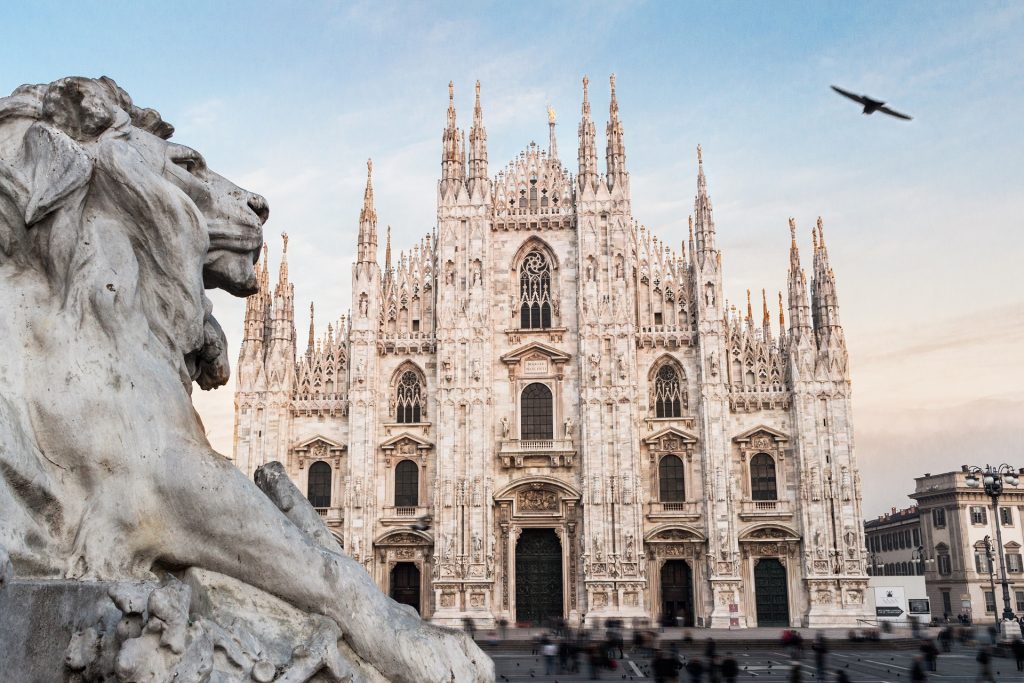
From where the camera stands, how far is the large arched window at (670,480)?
3394 centimetres

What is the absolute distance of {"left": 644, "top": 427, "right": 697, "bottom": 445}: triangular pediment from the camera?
33.8m

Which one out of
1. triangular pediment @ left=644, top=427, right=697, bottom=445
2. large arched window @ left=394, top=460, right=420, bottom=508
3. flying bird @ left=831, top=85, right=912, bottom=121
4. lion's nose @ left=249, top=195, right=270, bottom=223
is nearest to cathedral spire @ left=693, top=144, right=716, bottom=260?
triangular pediment @ left=644, top=427, right=697, bottom=445

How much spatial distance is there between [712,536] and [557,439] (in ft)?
19.8

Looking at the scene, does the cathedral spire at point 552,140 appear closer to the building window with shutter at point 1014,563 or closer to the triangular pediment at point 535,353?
the triangular pediment at point 535,353

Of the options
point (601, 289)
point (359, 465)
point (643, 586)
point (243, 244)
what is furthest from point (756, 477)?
point (243, 244)

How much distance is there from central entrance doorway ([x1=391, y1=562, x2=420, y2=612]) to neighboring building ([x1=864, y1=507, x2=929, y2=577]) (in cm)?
3991

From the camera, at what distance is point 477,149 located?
36.5 meters

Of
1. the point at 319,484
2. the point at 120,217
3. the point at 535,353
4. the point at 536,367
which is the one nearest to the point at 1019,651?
the point at 536,367

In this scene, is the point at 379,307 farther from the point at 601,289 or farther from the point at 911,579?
the point at 911,579

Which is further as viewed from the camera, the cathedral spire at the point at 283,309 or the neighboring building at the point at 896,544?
the neighboring building at the point at 896,544

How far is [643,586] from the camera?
32375mm

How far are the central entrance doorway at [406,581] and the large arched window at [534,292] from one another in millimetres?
9294

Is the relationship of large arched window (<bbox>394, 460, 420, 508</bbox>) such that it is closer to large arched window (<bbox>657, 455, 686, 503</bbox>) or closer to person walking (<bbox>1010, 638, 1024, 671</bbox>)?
large arched window (<bbox>657, 455, 686, 503</bbox>)

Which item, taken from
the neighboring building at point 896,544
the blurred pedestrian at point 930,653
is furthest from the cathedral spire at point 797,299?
the neighboring building at point 896,544
